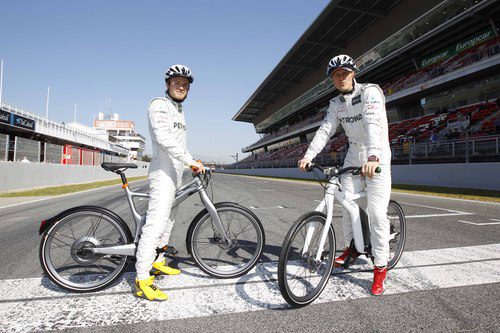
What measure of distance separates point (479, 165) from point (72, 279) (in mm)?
16244

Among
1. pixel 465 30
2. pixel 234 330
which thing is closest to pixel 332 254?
pixel 234 330

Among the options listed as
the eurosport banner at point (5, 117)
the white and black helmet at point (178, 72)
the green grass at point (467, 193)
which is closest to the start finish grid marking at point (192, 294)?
the white and black helmet at point (178, 72)

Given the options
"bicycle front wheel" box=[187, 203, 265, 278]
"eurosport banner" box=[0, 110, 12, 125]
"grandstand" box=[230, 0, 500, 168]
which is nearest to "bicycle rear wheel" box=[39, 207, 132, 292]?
"bicycle front wheel" box=[187, 203, 265, 278]

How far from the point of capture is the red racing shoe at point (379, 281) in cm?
256

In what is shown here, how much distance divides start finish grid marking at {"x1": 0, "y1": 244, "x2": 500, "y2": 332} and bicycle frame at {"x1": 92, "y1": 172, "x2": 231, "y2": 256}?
0.35 metres

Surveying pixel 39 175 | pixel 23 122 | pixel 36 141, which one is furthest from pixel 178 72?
pixel 23 122

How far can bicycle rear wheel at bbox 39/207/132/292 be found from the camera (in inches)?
104

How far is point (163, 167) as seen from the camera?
9.41 ft

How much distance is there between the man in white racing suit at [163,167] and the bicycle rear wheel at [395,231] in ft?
7.24

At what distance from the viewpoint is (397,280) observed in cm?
286

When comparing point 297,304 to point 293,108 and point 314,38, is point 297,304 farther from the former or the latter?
A: point 293,108

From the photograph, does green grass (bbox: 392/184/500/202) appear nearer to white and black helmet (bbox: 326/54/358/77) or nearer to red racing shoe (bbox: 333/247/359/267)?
red racing shoe (bbox: 333/247/359/267)

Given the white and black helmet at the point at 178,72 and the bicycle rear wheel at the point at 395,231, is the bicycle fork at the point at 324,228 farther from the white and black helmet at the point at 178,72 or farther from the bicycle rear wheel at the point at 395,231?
the white and black helmet at the point at 178,72

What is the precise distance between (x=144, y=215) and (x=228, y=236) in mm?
Result: 900
